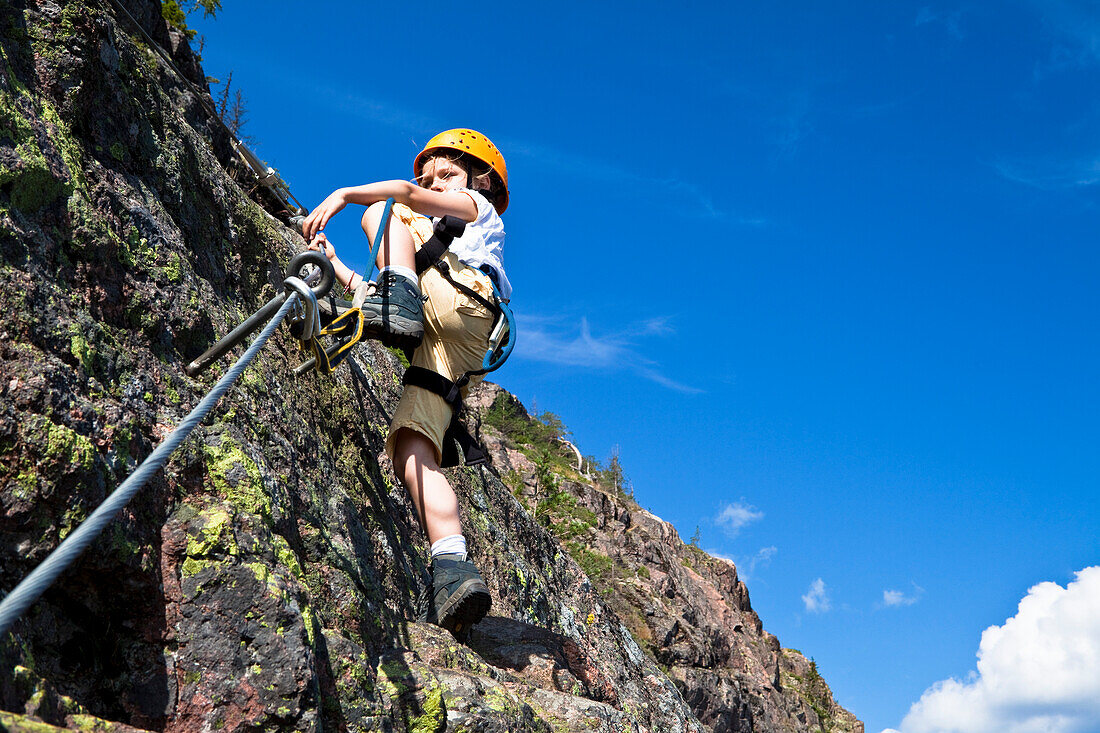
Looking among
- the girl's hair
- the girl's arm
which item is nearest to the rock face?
the girl's arm

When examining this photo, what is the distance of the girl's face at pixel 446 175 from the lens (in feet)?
16.5

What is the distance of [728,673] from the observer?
1852 cm

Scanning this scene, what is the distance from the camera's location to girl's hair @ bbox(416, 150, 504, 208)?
509cm

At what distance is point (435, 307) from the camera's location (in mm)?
4535

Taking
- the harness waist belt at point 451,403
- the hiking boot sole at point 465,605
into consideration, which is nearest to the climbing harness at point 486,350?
the harness waist belt at point 451,403

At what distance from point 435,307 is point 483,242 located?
53 centimetres

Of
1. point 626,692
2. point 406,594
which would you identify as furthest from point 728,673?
point 406,594

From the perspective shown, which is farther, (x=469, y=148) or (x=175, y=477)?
(x=469, y=148)

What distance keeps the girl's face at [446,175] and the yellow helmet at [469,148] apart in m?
0.09

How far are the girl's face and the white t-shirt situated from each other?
170 millimetres

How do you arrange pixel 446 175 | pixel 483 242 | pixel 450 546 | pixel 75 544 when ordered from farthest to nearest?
pixel 446 175
pixel 483 242
pixel 450 546
pixel 75 544

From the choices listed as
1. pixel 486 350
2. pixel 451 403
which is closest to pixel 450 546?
pixel 451 403

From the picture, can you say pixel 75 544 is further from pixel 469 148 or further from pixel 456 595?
pixel 469 148

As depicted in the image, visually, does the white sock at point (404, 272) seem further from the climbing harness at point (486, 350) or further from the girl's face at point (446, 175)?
the girl's face at point (446, 175)
